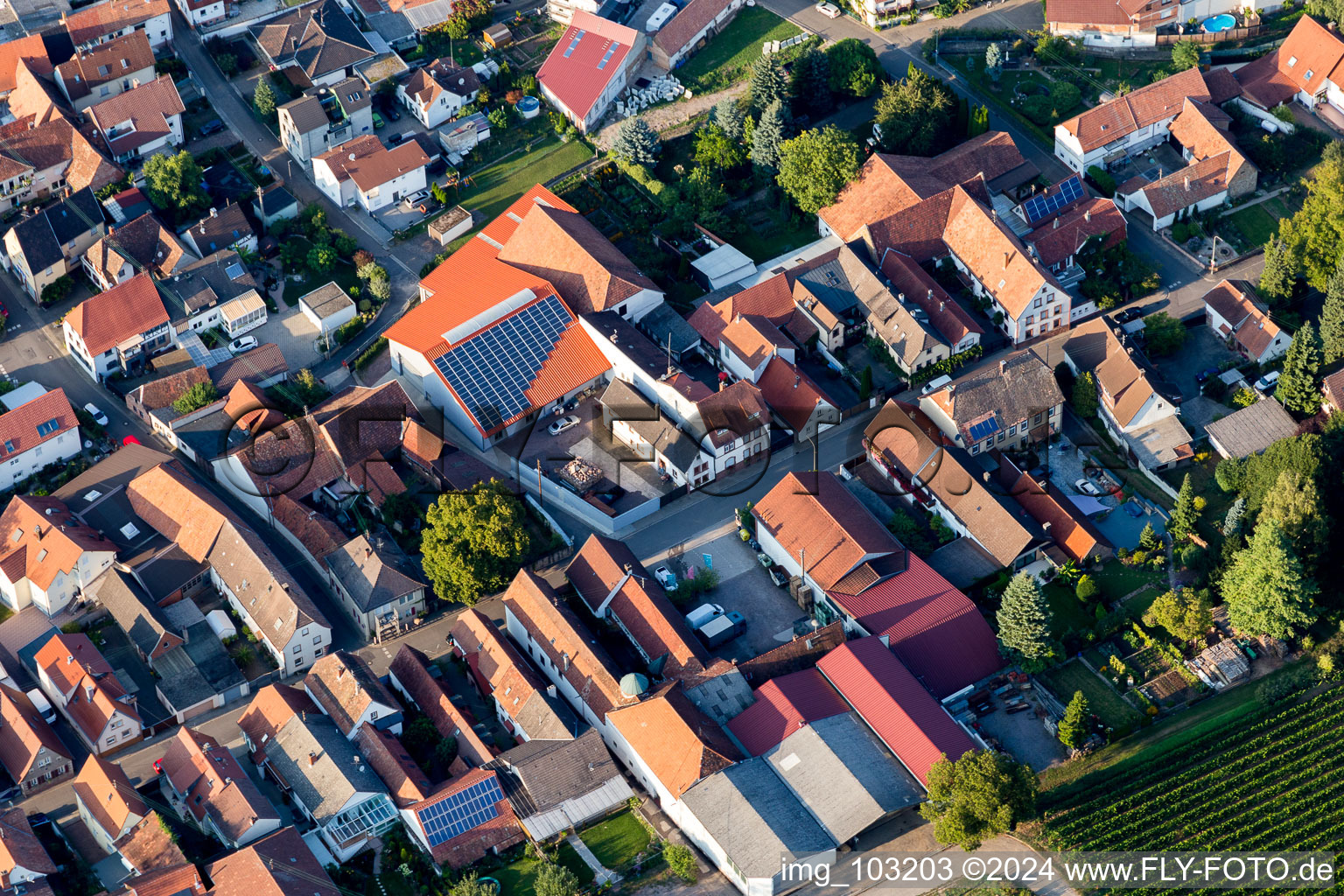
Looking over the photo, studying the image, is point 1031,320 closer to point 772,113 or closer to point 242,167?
point 772,113

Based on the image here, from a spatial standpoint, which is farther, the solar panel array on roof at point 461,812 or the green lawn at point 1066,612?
the green lawn at point 1066,612

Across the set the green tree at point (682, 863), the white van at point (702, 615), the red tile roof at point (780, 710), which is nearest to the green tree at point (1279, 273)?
the red tile roof at point (780, 710)

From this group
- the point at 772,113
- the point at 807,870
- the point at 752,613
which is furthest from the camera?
the point at 772,113

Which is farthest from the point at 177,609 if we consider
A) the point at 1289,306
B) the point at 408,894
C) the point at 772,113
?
Result: the point at 1289,306

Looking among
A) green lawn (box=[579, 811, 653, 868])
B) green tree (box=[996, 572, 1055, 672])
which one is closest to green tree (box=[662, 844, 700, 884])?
green lawn (box=[579, 811, 653, 868])

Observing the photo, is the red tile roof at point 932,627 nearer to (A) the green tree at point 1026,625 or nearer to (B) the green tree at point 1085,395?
(A) the green tree at point 1026,625

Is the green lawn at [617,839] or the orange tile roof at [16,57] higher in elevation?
the orange tile roof at [16,57]
